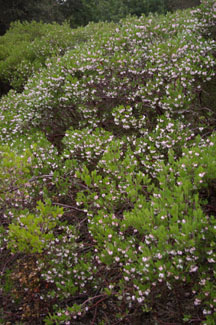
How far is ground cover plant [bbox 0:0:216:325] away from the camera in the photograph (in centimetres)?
291

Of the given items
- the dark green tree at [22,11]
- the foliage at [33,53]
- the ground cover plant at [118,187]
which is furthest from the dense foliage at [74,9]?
the ground cover plant at [118,187]

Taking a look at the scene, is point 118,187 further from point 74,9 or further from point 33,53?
point 74,9

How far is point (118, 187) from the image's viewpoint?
389 centimetres

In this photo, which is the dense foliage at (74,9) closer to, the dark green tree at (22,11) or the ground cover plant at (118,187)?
the dark green tree at (22,11)

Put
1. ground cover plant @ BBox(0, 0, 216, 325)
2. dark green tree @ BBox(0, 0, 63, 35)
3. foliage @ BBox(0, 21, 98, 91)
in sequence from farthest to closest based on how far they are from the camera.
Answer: dark green tree @ BBox(0, 0, 63, 35), foliage @ BBox(0, 21, 98, 91), ground cover plant @ BBox(0, 0, 216, 325)

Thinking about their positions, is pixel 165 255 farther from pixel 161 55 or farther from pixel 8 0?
pixel 8 0

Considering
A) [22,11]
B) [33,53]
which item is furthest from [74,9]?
[33,53]

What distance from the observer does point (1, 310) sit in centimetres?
378

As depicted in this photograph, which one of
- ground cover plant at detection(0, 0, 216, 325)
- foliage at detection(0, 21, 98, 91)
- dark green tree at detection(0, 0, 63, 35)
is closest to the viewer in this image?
ground cover plant at detection(0, 0, 216, 325)

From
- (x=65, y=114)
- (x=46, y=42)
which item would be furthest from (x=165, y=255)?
(x=46, y=42)

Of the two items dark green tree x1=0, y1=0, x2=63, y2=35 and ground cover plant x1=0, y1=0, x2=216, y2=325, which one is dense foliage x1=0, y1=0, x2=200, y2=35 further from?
ground cover plant x1=0, y1=0, x2=216, y2=325

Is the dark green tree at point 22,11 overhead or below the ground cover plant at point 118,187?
overhead

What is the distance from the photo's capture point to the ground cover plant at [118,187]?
2.91 m

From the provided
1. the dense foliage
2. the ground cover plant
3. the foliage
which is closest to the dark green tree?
the dense foliage
